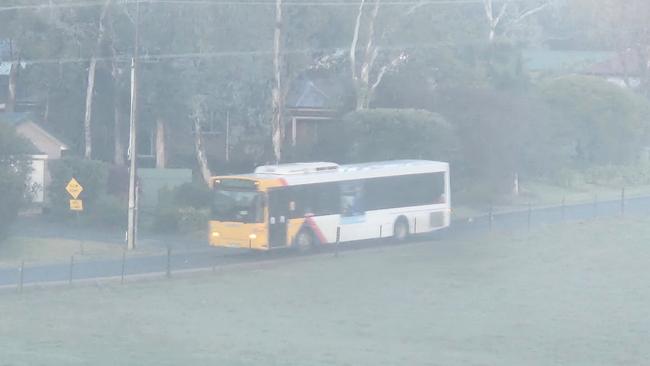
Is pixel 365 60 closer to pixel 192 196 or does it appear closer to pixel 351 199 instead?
pixel 192 196

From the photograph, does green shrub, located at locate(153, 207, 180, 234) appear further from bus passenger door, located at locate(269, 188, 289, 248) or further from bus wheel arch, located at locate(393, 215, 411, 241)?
bus wheel arch, located at locate(393, 215, 411, 241)

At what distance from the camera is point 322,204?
113ft

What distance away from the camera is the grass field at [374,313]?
1780 cm

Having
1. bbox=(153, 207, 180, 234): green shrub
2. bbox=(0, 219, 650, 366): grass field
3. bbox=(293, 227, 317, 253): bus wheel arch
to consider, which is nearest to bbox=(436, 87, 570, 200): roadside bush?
bbox=(153, 207, 180, 234): green shrub

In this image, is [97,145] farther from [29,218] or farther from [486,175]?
[486,175]

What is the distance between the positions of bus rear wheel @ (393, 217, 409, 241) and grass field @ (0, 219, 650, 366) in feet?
3.88

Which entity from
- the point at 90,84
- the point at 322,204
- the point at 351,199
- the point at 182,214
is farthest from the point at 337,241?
the point at 90,84

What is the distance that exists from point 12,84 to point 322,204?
23.4 m

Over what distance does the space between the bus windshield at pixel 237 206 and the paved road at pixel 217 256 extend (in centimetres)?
122

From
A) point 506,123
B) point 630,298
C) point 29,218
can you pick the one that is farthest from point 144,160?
point 630,298

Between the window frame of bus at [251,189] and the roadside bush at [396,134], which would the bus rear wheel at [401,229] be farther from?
the roadside bush at [396,134]

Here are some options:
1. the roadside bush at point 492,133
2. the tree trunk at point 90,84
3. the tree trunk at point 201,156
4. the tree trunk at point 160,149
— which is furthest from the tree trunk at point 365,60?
the tree trunk at point 90,84

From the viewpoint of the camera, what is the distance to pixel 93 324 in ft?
69.7

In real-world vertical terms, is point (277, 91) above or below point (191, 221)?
above
